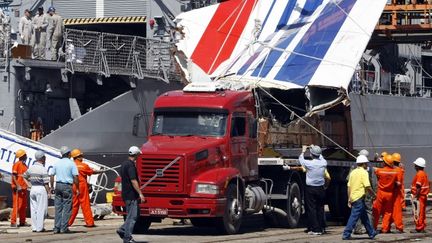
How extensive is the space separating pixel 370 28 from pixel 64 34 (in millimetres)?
8930

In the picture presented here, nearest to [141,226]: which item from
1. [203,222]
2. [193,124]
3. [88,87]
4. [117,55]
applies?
[203,222]

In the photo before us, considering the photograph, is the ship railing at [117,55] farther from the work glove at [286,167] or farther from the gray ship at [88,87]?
the work glove at [286,167]

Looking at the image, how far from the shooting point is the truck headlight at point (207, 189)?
21031 mm

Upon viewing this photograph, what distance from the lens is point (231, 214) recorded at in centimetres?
2153

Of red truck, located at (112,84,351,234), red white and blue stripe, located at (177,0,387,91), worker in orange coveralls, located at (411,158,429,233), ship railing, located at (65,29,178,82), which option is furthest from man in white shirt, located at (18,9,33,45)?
worker in orange coveralls, located at (411,158,429,233)

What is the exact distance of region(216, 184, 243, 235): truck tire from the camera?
69.9 ft

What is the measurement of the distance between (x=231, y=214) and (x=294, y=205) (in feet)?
9.37

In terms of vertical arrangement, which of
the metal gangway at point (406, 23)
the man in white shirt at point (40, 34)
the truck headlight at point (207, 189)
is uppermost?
the metal gangway at point (406, 23)

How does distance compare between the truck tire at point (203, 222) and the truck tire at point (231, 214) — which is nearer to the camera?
the truck tire at point (231, 214)

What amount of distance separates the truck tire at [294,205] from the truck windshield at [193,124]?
2.52 meters

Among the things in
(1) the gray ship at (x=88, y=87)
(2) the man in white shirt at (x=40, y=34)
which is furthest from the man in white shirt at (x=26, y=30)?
(1) the gray ship at (x=88, y=87)

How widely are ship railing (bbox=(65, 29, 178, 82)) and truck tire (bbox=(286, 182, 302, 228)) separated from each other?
918 centimetres

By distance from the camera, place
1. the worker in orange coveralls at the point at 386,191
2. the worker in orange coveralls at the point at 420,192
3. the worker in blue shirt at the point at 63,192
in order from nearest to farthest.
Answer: the worker in blue shirt at the point at 63,192, the worker in orange coveralls at the point at 386,191, the worker in orange coveralls at the point at 420,192

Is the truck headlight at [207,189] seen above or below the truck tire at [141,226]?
above
